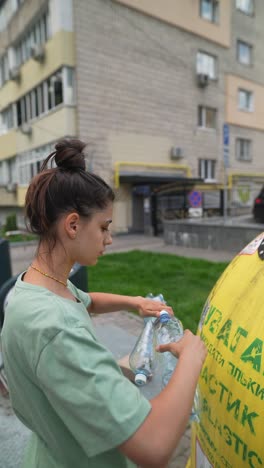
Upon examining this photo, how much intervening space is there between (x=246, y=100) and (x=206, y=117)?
4196mm

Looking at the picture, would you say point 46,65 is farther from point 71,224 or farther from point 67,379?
point 67,379

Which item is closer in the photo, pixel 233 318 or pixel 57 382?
pixel 57 382

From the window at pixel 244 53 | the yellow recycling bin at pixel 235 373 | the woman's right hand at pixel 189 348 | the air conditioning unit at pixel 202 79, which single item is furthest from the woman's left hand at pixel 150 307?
the window at pixel 244 53

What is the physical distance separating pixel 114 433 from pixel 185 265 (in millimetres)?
7808

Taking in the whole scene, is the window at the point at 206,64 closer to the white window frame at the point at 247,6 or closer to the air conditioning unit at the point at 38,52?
the white window frame at the point at 247,6

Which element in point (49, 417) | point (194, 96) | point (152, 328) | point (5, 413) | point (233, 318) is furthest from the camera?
point (194, 96)

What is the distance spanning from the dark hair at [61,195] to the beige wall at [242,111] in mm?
22588

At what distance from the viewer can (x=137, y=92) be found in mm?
17422

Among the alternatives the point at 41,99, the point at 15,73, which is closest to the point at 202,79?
the point at 41,99

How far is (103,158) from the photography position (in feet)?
53.8

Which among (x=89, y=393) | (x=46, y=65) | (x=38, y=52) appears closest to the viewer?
(x=89, y=393)

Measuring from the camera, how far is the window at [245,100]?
22980 mm

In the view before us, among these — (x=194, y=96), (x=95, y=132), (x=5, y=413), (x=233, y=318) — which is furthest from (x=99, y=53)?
(x=233, y=318)

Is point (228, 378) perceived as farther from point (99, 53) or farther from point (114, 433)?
point (99, 53)
